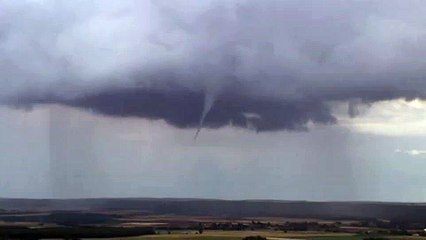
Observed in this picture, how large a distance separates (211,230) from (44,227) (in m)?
17.6

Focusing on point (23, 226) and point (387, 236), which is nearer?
point (387, 236)

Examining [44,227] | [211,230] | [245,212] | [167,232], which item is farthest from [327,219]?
[44,227]

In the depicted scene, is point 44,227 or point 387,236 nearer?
point 387,236

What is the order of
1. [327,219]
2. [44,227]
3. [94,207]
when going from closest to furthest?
[44,227], [327,219], [94,207]

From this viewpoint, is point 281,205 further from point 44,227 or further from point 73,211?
point 44,227

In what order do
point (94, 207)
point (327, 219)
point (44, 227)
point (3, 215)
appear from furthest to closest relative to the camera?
point (94, 207)
point (327, 219)
point (3, 215)
point (44, 227)

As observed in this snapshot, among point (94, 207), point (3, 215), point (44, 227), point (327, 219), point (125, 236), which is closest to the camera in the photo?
point (125, 236)

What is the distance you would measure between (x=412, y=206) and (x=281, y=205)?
20679 mm

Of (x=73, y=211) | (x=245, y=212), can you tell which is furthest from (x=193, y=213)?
(x=73, y=211)

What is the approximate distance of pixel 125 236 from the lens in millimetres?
75688

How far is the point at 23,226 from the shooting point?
83938 millimetres

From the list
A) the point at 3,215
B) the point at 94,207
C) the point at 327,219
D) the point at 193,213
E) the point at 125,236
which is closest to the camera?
the point at 125,236

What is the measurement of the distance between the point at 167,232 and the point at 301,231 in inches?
588

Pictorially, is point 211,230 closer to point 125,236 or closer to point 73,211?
point 125,236
